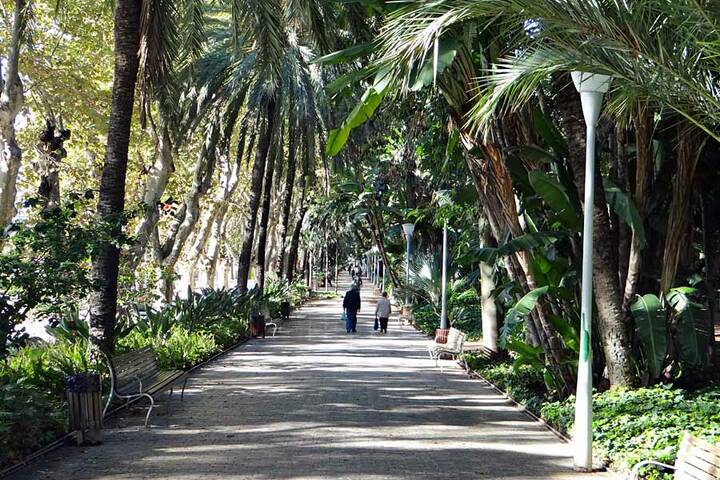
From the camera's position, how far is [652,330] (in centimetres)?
1026

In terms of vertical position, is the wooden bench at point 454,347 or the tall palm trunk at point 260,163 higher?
the tall palm trunk at point 260,163

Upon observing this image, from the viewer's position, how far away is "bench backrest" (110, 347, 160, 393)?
10562 millimetres

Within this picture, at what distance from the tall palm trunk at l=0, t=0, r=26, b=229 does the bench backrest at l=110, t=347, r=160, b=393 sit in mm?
5175

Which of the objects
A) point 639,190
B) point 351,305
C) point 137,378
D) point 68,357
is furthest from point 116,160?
point 351,305

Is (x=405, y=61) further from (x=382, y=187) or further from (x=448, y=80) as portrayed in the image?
(x=382, y=187)

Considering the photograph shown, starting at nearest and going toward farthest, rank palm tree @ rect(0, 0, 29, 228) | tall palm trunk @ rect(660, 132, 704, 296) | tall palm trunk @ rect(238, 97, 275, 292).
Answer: tall palm trunk @ rect(660, 132, 704, 296) → palm tree @ rect(0, 0, 29, 228) → tall palm trunk @ rect(238, 97, 275, 292)

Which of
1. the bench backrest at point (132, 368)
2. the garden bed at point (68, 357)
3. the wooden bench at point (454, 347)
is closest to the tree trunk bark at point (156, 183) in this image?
the garden bed at point (68, 357)

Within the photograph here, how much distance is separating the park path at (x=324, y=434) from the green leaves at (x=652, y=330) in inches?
59.1

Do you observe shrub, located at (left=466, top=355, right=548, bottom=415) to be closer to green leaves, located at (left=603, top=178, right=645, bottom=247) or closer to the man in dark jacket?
green leaves, located at (left=603, top=178, right=645, bottom=247)

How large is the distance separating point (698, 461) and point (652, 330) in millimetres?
4549

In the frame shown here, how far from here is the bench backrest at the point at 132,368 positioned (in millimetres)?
10562

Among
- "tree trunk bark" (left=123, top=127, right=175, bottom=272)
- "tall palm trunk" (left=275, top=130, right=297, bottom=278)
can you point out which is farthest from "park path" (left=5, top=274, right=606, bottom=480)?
"tall palm trunk" (left=275, top=130, right=297, bottom=278)

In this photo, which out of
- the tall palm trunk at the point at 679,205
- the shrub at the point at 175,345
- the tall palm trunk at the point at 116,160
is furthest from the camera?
the shrub at the point at 175,345

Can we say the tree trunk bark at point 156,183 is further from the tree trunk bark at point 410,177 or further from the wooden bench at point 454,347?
the wooden bench at point 454,347
